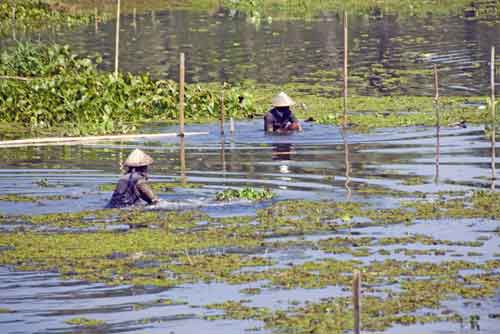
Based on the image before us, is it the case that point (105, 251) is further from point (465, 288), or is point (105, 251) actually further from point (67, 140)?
point (67, 140)

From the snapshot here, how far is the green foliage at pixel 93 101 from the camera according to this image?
2592cm

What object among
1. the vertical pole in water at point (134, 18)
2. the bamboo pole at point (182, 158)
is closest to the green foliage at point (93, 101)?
the bamboo pole at point (182, 158)

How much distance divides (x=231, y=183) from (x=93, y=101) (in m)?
7.42

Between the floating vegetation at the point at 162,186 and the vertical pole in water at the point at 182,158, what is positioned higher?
the vertical pole in water at the point at 182,158

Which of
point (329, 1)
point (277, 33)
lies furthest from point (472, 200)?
point (329, 1)

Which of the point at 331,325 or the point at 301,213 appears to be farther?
the point at 301,213

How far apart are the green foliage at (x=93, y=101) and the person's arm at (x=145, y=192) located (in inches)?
328

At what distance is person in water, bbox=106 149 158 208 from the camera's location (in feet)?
54.1

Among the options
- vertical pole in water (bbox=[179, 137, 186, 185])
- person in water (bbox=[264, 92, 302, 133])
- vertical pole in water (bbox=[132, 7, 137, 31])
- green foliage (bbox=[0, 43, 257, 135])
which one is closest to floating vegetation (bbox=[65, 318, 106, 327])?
vertical pole in water (bbox=[179, 137, 186, 185])

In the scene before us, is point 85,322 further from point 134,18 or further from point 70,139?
point 134,18

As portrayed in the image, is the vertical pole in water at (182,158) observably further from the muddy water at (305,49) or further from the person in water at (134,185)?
the muddy water at (305,49)

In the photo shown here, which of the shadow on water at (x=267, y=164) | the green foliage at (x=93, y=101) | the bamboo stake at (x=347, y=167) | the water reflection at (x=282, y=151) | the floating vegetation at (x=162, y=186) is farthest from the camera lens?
the green foliage at (x=93, y=101)

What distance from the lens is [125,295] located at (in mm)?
12523

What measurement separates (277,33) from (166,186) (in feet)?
94.8
